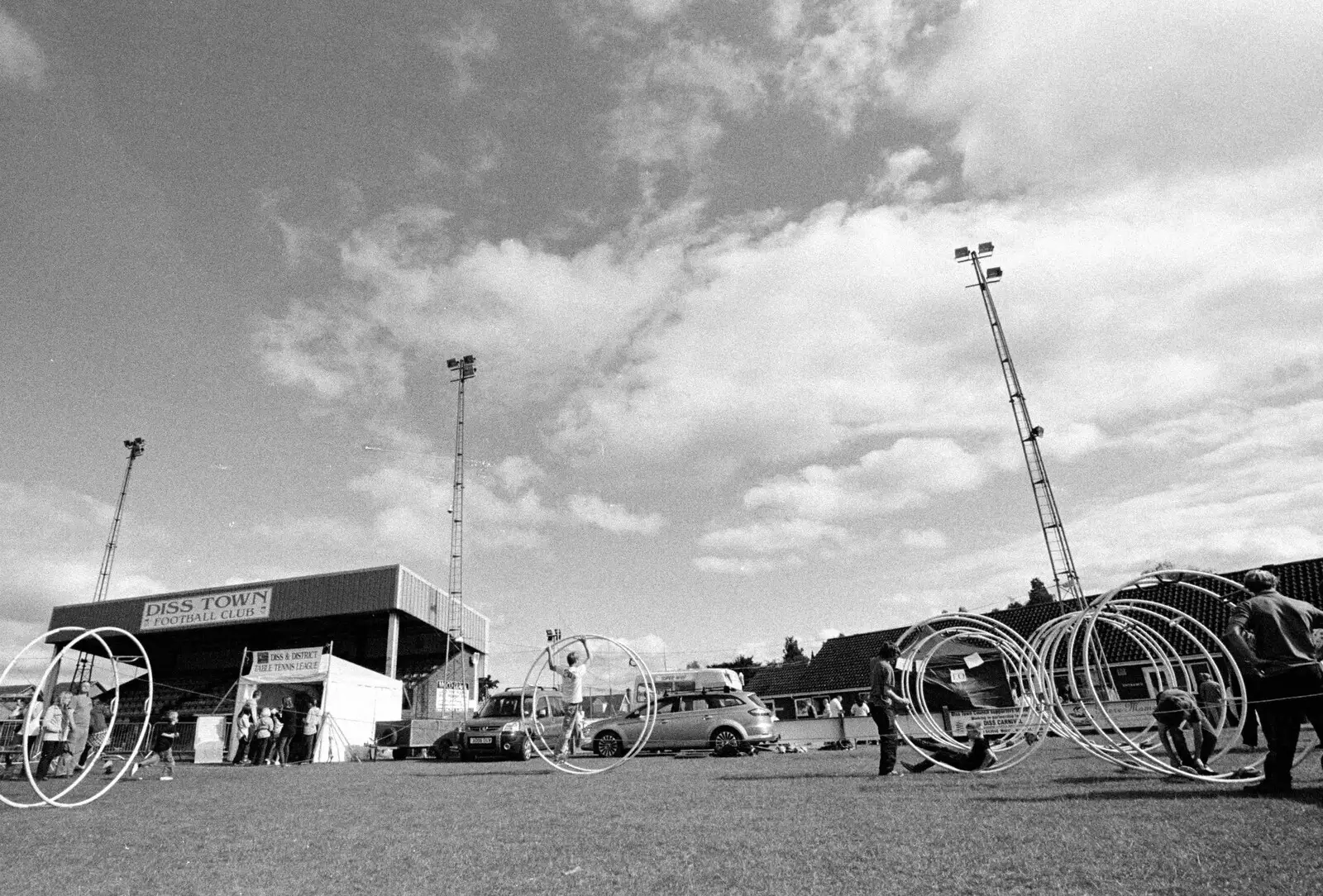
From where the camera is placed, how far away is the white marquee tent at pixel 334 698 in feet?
76.6

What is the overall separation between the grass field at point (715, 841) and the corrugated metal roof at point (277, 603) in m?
30.5

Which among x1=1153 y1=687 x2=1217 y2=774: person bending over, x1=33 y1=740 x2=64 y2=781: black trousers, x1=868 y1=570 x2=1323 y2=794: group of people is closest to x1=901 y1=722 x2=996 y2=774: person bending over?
x1=1153 y1=687 x2=1217 y2=774: person bending over

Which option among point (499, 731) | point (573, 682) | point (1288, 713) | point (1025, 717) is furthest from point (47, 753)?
point (1025, 717)

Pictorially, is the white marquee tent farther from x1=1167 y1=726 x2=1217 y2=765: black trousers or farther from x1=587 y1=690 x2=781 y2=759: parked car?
x1=1167 y1=726 x2=1217 y2=765: black trousers

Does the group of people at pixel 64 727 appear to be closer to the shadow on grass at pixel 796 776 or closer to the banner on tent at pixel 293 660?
the banner on tent at pixel 293 660

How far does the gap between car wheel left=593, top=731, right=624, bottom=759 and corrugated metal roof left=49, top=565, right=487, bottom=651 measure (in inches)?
851

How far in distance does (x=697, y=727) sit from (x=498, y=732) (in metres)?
5.63

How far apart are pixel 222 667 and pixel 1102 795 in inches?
2066

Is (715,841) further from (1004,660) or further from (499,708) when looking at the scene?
(499,708)

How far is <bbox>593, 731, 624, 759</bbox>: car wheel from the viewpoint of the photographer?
20.3 metres

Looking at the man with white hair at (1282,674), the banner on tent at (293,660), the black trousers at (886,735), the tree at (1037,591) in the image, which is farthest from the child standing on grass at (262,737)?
the tree at (1037,591)

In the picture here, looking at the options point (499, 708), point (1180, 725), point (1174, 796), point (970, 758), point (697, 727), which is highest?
point (499, 708)

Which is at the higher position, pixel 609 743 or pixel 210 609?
pixel 210 609

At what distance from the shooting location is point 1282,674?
6.75 m
